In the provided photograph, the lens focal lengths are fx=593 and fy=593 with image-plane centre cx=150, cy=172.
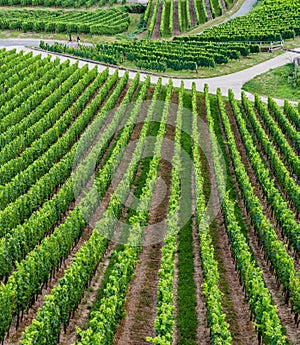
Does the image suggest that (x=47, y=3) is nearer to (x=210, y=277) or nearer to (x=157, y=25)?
(x=157, y=25)

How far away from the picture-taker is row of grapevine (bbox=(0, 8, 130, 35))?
316ft

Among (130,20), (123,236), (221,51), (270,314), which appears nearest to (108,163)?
(123,236)

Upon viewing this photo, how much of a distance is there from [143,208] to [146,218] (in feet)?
2.06

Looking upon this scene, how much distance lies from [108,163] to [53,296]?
54.3 feet

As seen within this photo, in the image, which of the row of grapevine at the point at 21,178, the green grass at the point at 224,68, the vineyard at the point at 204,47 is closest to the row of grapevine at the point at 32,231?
the row of grapevine at the point at 21,178

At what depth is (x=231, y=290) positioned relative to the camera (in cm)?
2897

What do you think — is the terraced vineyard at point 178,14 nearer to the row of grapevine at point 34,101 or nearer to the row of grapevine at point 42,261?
the row of grapevine at point 34,101

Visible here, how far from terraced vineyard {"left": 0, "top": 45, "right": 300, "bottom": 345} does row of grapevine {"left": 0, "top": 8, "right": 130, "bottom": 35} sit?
132ft

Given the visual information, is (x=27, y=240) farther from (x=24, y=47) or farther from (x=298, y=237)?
(x=24, y=47)

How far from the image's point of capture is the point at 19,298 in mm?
26484

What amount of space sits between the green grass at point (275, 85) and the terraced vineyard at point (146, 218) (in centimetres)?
569

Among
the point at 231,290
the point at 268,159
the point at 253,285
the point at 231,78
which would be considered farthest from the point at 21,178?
the point at 231,78

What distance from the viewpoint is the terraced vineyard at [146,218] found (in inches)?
1017

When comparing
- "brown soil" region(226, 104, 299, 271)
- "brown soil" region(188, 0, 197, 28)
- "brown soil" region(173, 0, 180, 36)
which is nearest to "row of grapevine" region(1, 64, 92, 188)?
"brown soil" region(226, 104, 299, 271)
